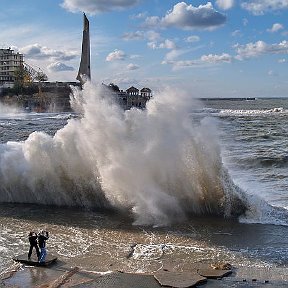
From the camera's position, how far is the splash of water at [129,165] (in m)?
16.5

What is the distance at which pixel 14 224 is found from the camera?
14961mm

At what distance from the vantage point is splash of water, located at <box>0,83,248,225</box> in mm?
16453

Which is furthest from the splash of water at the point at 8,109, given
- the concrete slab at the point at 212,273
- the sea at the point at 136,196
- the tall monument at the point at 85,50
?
the concrete slab at the point at 212,273

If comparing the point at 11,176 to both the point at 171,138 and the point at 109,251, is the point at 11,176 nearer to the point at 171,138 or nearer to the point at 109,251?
the point at 171,138

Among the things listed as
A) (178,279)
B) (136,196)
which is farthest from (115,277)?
(136,196)

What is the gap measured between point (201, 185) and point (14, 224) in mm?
6599

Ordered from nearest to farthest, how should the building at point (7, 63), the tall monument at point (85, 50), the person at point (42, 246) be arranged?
the person at point (42, 246) < the tall monument at point (85, 50) < the building at point (7, 63)

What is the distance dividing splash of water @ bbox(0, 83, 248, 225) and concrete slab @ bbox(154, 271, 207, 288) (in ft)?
16.0

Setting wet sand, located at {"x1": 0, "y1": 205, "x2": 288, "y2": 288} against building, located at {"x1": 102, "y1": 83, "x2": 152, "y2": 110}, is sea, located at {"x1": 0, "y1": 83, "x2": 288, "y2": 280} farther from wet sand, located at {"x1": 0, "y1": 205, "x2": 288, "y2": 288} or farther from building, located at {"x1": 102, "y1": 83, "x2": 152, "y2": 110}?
building, located at {"x1": 102, "y1": 83, "x2": 152, "y2": 110}

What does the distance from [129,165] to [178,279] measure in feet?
25.0

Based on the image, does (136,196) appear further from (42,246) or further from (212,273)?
(212,273)

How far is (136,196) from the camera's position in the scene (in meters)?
16.4

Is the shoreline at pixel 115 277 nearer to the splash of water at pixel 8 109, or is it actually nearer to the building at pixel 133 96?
the building at pixel 133 96

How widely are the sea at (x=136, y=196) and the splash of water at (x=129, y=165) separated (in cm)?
4
